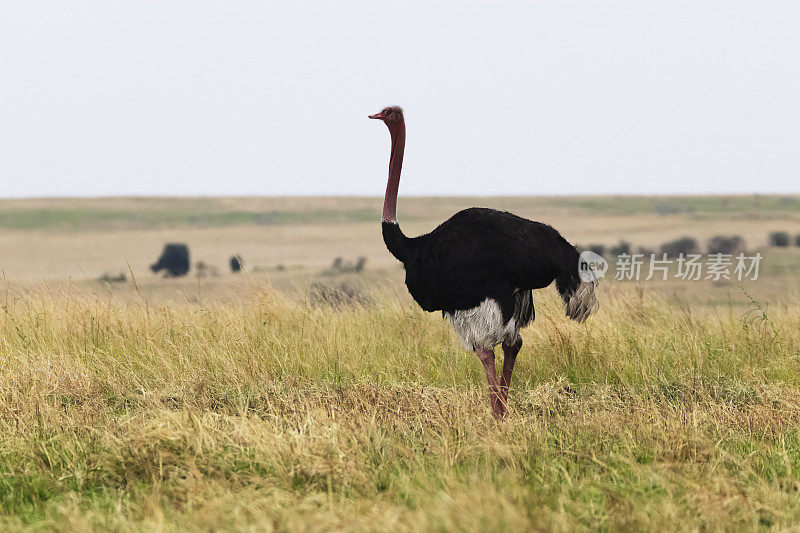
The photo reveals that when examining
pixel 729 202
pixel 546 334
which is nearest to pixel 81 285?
pixel 546 334

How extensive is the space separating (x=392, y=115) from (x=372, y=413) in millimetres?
2601

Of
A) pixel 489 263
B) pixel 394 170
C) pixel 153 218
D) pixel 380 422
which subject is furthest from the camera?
pixel 153 218

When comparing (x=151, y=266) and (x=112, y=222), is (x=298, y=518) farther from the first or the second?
(x=112, y=222)

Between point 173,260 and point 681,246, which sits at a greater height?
point 681,246

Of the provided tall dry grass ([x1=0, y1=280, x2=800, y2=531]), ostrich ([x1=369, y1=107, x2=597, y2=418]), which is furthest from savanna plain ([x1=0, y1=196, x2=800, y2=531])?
ostrich ([x1=369, y1=107, x2=597, y2=418])

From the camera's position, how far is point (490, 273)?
6695 millimetres

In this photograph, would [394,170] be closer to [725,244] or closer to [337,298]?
[337,298]

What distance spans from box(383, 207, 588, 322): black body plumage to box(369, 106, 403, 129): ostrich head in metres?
1.17

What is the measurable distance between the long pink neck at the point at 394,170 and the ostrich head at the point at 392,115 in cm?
2

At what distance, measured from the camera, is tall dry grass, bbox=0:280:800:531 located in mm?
4535

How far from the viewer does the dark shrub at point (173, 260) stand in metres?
36.0

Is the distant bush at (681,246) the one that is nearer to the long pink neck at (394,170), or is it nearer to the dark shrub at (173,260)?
the dark shrub at (173,260)

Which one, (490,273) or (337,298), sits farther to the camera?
(337,298)

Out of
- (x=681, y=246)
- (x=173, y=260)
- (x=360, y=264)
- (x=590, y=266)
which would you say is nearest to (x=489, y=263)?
(x=590, y=266)
